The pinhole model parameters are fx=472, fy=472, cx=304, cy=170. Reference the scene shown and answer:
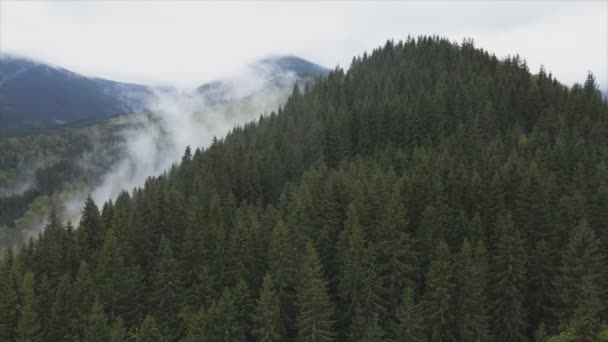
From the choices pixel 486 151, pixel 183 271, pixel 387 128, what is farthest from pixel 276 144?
pixel 183 271

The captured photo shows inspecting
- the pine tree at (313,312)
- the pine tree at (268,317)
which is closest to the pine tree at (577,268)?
the pine tree at (313,312)

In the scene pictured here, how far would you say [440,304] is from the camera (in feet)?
167

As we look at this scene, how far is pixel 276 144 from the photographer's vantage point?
5157 inches

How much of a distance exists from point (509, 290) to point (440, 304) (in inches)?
356

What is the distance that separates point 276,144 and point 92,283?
7422 centimetres

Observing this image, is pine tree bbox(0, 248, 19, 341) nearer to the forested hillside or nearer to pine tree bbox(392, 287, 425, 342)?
the forested hillside

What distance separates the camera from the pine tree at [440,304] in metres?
50.4

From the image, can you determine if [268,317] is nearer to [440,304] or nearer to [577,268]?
[440,304]

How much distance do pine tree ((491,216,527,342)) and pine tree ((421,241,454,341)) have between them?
21.2 ft

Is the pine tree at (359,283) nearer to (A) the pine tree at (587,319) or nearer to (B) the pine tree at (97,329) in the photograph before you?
(A) the pine tree at (587,319)

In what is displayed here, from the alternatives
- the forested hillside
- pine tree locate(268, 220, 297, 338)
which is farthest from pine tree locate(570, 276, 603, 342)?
pine tree locate(268, 220, 297, 338)

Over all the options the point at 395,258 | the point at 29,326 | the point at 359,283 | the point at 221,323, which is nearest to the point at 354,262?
the point at 359,283

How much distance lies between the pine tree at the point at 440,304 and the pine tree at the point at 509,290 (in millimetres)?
6461

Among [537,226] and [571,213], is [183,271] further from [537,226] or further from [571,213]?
[571,213]
